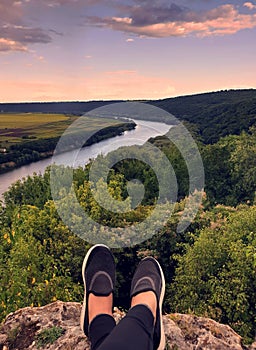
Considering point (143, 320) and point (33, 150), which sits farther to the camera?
point (33, 150)

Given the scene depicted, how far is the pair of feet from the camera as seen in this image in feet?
18.6

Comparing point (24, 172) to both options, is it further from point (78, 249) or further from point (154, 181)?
point (78, 249)

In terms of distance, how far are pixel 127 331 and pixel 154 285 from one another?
1.98m

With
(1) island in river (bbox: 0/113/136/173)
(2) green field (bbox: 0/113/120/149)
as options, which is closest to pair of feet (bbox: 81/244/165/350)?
(1) island in river (bbox: 0/113/136/173)

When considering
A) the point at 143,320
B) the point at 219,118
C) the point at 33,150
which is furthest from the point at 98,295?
the point at 219,118

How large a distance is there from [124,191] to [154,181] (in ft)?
30.0

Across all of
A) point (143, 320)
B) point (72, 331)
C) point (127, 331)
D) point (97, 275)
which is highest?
point (127, 331)

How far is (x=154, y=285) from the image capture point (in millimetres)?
6324

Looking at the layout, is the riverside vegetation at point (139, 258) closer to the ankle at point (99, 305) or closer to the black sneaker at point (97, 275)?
the black sneaker at point (97, 275)

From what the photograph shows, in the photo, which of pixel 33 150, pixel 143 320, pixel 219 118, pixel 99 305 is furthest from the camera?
pixel 219 118

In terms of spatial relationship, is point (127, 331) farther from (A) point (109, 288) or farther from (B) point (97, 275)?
(B) point (97, 275)

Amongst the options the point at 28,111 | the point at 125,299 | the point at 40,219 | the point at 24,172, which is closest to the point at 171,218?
the point at 125,299

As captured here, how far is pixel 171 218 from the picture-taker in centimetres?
2519

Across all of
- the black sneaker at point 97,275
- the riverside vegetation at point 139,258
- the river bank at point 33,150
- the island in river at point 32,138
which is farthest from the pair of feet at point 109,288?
the river bank at point 33,150
